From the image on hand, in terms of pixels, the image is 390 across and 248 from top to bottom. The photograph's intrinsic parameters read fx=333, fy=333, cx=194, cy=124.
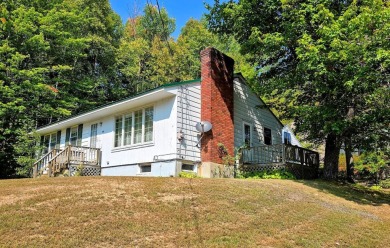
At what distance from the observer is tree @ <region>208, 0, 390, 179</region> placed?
10.8m

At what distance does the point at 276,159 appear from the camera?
16.3 m

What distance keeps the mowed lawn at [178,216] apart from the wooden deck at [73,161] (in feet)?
23.3

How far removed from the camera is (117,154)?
16.6 meters

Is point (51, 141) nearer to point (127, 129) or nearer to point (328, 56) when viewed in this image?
point (127, 129)

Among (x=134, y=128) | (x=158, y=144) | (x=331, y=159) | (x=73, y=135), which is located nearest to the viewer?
A: (x=158, y=144)

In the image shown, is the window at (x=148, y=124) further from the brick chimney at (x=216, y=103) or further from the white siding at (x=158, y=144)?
the brick chimney at (x=216, y=103)

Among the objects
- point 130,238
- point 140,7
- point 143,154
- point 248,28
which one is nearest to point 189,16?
point 140,7

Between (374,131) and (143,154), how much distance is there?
9.82 metres

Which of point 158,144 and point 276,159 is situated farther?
point 276,159

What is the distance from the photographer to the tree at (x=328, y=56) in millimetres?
10797

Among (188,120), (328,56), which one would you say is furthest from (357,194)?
(188,120)

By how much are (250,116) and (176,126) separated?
18.4 ft

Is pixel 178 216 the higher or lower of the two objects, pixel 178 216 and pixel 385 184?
the lower

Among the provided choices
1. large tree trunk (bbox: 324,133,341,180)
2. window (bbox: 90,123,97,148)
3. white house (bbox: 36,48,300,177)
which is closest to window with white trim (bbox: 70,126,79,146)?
white house (bbox: 36,48,300,177)
